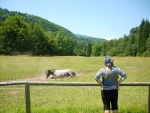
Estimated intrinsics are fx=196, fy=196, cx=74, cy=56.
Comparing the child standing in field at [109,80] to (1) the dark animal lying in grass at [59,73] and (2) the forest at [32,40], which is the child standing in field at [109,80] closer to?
(1) the dark animal lying in grass at [59,73]

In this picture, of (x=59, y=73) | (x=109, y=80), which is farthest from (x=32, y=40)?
(x=109, y=80)

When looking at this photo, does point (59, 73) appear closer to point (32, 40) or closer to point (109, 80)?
point (109, 80)

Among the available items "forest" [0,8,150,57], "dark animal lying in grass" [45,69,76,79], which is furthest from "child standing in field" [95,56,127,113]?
"forest" [0,8,150,57]

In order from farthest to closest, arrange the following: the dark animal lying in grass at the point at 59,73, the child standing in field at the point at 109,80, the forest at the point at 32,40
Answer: the forest at the point at 32,40 < the dark animal lying in grass at the point at 59,73 < the child standing in field at the point at 109,80

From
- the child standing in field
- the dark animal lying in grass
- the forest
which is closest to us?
the child standing in field

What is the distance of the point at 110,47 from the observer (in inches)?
5463

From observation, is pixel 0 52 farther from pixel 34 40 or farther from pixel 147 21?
pixel 147 21

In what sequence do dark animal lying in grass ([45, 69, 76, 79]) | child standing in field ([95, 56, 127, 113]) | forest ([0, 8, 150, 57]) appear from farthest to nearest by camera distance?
1. forest ([0, 8, 150, 57])
2. dark animal lying in grass ([45, 69, 76, 79])
3. child standing in field ([95, 56, 127, 113])

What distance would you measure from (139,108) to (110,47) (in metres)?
133

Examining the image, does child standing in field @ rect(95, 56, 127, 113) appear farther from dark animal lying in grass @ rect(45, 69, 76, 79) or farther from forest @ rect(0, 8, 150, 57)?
forest @ rect(0, 8, 150, 57)

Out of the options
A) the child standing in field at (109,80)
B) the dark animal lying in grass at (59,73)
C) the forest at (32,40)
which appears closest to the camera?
the child standing in field at (109,80)

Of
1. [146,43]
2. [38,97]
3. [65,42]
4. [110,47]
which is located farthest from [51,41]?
[38,97]

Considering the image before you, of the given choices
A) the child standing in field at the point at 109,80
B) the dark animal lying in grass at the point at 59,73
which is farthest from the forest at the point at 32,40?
the child standing in field at the point at 109,80

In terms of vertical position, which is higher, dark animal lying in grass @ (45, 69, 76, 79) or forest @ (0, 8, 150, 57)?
forest @ (0, 8, 150, 57)
